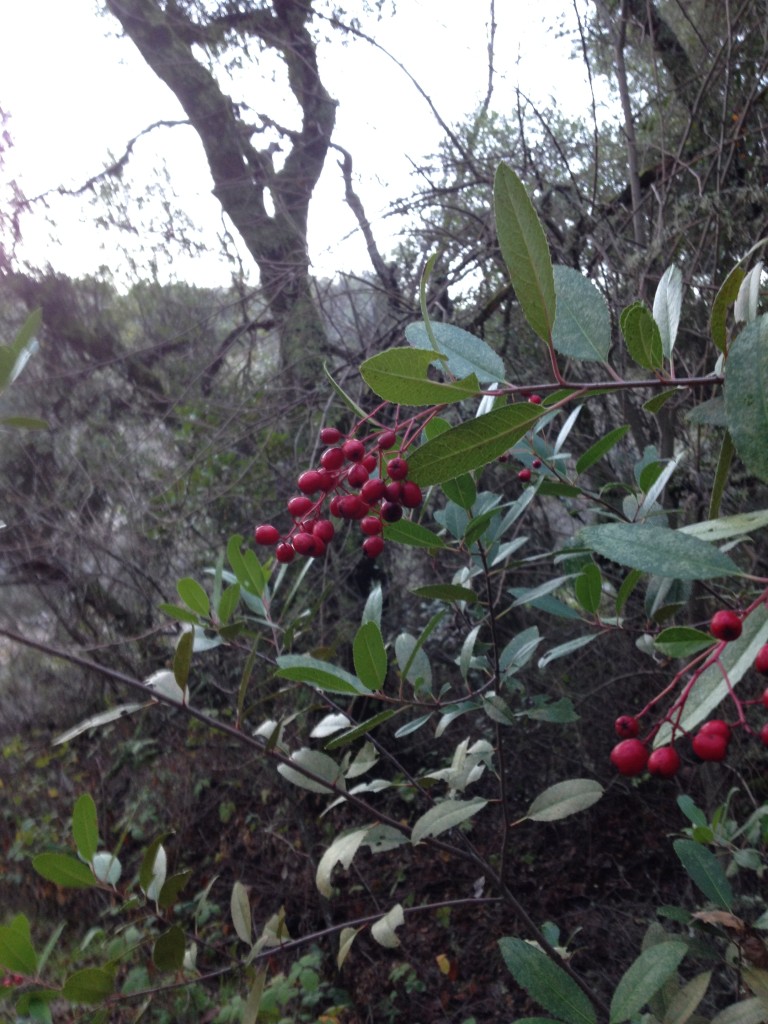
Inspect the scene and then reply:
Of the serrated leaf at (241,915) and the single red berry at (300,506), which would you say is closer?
the single red berry at (300,506)

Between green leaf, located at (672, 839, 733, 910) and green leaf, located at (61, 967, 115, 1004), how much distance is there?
2.86 feet

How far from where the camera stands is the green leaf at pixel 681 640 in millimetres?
637

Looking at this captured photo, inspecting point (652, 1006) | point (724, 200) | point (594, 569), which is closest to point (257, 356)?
point (724, 200)

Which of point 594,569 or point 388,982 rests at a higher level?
point 594,569

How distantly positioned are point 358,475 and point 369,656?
345mm

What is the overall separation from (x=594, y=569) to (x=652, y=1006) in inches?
25.4

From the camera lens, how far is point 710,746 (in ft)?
2.11

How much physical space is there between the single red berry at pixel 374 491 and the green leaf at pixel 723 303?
1.10ft

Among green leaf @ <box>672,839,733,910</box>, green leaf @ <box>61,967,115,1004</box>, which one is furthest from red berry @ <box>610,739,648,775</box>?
green leaf @ <box>61,967,115,1004</box>

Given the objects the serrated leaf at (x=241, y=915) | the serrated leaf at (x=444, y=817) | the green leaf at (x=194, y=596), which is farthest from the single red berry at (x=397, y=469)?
the serrated leaf at (x=241, y=915)

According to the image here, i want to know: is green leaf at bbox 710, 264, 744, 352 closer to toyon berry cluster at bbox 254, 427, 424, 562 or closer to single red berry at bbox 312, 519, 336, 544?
toyon berry cluster at bbox 254, 427, 424, 562

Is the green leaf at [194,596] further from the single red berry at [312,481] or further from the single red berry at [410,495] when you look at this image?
the single red berry at [410,495]

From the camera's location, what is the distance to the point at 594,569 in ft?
3.94

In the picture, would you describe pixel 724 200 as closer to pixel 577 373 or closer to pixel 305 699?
pixel 577 373
